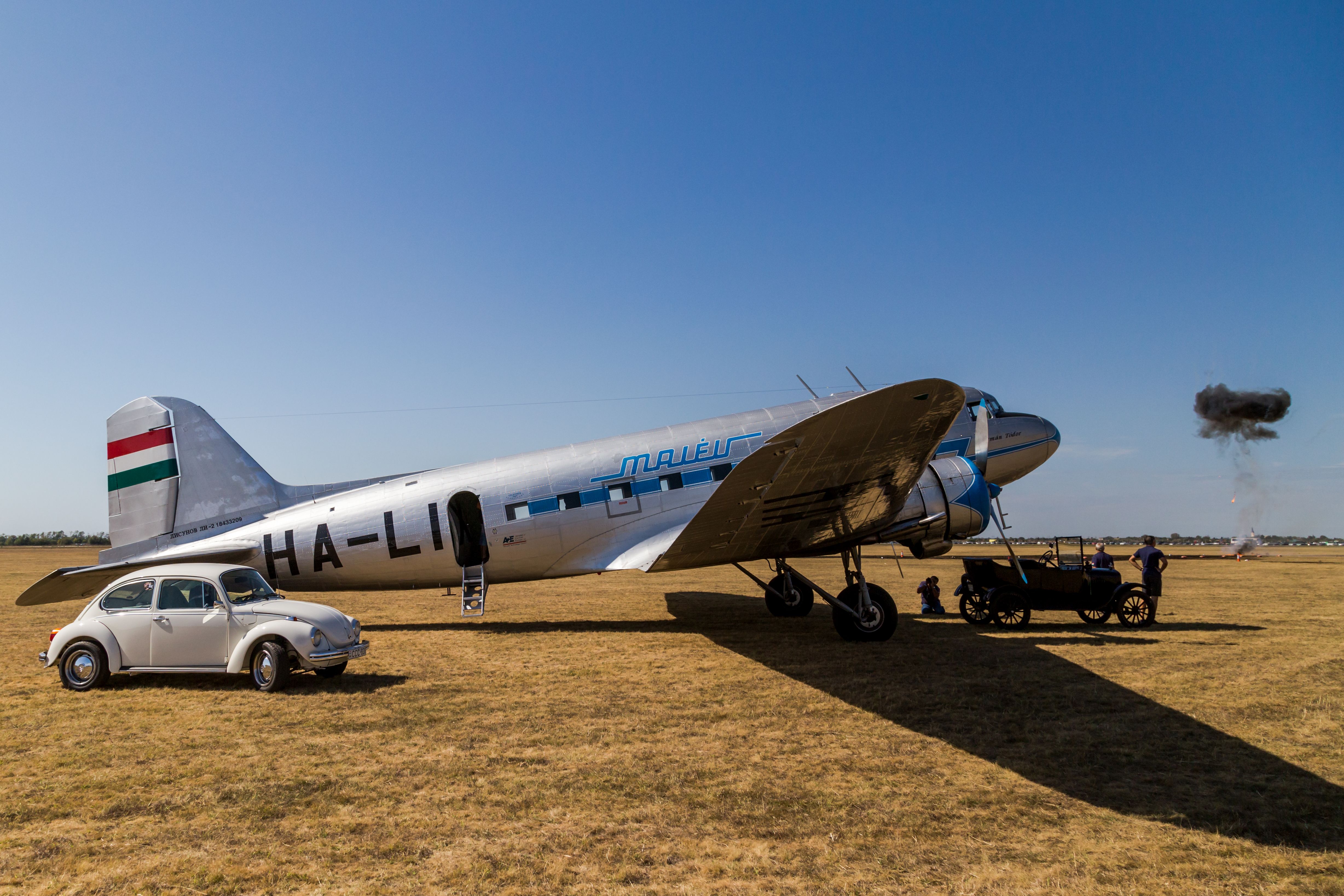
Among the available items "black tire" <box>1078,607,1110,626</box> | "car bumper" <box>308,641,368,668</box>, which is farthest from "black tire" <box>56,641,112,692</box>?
"black tire" <box>1078,607,1110,626</box>

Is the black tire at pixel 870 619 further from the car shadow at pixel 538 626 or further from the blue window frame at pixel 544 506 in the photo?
the blue window frame at pixel 544 506

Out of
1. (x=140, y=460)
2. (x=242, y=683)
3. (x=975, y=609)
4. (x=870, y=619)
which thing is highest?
(x=140, y=460)

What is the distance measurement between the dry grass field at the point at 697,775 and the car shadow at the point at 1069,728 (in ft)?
0.12

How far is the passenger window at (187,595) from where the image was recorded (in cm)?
836

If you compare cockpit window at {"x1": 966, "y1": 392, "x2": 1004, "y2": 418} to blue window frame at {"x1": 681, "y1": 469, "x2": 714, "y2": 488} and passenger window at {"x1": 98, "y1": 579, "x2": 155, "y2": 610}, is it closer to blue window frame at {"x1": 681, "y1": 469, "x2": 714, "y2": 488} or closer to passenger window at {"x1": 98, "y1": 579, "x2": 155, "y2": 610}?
blue window frame at {"x1": 681, "y1": 469, "x2": 714, "y2": 488}

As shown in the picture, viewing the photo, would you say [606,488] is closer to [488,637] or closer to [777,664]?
[488,637]

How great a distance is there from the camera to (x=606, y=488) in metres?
12.5

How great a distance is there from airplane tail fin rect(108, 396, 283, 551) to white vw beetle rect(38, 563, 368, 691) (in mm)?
4558

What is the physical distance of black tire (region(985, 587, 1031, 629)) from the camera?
13305mm

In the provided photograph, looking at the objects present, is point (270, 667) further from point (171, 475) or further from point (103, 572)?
point (171, 475)

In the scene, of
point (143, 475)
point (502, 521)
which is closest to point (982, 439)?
point (502, 521)

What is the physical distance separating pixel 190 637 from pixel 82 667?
1.32 m

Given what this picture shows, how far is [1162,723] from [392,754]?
22.9 feet

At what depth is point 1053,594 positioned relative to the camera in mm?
13594
